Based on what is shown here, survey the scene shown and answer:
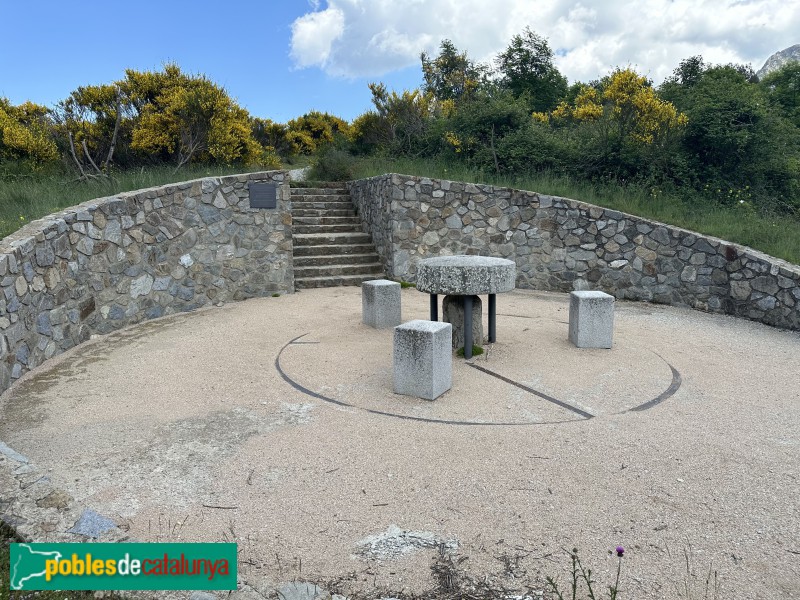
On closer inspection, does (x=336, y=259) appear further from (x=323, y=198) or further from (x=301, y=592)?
(x=301, y=592)

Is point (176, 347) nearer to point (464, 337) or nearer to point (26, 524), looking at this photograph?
point (464, 337)

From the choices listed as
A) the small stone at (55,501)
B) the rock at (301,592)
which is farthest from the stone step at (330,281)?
the rock at (301,592)

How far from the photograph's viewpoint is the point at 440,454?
3771mm

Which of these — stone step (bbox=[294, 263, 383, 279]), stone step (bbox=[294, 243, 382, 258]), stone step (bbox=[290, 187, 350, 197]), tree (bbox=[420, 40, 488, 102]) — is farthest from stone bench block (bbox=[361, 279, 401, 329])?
tree (bbox=[420, 40, 488, 102])

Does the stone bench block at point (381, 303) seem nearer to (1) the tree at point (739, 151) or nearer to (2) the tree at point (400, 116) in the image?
(1) the tree at point (739, 151)

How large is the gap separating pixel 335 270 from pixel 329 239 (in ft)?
3.41

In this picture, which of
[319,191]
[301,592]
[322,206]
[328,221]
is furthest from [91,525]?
[319,191]

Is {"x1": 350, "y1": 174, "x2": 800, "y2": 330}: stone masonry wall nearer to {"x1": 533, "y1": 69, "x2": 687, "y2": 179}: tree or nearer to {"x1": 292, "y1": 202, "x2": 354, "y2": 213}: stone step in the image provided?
{"x1": 292, "y1": 202, "x2": 354, "y2": 213}: stone step

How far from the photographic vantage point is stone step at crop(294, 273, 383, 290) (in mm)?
10234

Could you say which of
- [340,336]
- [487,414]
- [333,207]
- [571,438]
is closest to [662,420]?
[571,438]

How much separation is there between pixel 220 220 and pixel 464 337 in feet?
15.7

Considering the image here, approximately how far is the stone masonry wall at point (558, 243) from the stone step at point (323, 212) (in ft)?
4.19

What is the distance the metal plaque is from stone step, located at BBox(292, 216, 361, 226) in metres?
2.35

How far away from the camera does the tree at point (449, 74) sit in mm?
22453
